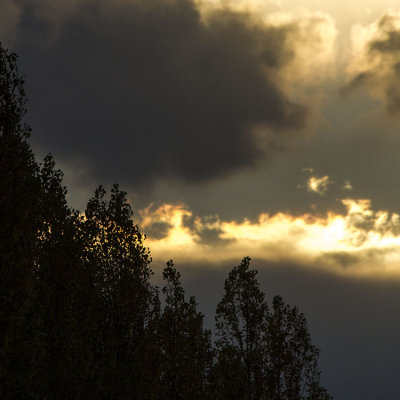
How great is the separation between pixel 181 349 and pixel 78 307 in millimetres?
5705

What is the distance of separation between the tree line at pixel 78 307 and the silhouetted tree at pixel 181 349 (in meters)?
0.05

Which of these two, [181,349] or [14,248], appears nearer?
[14,248]

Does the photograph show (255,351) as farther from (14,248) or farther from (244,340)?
(14,248)

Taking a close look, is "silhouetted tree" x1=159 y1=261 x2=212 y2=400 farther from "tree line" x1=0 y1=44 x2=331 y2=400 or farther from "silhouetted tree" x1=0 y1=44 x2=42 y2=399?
"silhouetted tree" x1=0 y1=44 x2=42 y2=399

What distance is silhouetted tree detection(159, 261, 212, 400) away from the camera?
26.3 m

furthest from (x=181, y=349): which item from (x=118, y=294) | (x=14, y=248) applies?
(x=14, y=248)

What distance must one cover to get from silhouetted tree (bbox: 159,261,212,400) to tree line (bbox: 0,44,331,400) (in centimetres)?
5

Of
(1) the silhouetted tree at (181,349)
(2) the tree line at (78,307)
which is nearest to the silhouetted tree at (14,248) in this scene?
(2) the tree line at (78,307)

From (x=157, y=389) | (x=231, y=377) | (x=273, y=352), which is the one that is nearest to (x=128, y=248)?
(x=157, y=389)

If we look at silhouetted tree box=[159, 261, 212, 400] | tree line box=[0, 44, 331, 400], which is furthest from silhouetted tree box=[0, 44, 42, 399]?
silhouetted tree box=[159, 261, 212, 400]

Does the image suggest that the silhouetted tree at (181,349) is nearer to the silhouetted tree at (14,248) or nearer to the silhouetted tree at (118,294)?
the silhouetted tree at (118,294)

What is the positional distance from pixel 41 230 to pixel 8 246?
9.96 meters

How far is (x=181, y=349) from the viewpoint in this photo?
88.2 feet

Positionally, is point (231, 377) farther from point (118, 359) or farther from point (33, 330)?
→ point (33, 330)
